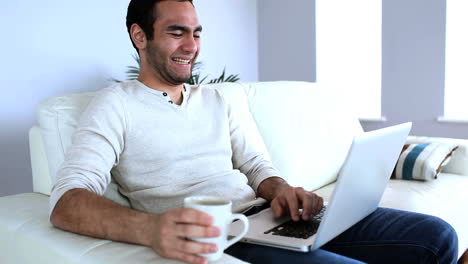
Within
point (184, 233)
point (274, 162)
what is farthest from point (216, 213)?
point (274, 162)

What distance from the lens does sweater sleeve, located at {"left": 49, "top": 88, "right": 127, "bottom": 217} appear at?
973 mm

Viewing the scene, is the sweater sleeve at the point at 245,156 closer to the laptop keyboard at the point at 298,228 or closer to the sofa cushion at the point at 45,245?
the laptop keyboard at the point at 298,228

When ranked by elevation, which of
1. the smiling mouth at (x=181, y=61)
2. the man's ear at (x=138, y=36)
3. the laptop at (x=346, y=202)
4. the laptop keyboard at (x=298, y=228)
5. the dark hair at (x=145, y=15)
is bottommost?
the laptop keyboard at (x=298, y=228)

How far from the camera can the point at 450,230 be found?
1.17 m

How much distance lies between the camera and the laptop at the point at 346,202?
85 cm

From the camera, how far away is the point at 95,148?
104cm

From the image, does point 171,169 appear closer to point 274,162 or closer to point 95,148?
point 95,148

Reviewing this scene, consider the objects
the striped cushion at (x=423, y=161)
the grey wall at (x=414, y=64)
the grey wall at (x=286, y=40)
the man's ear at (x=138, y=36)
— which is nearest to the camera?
the man's ear at (x=138, y=36)

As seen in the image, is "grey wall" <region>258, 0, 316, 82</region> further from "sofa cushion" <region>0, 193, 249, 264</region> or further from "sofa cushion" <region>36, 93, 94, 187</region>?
"sofa cushion" <region>0, 193, 249, 264</region>

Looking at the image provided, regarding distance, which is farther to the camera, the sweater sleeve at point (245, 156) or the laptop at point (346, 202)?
the sweater sleeve at point (245, 156)

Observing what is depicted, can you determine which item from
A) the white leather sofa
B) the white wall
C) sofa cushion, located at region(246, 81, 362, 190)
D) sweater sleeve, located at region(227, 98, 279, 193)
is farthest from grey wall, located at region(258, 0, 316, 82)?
sweater sleeve, located at region(227, 98, 279, 193)

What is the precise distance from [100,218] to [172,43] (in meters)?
0.62

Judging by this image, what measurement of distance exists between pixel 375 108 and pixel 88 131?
3523 millimetres

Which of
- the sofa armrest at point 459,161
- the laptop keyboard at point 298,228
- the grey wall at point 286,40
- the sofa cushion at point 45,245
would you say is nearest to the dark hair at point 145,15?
the sofa cushion at point 45,245
